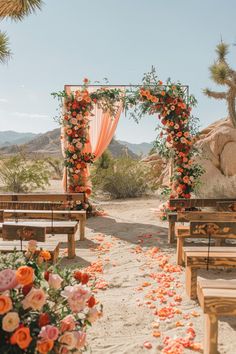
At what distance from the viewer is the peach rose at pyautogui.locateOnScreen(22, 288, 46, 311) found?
157 centimetres

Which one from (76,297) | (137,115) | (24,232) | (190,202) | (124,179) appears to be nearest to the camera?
(76,297)

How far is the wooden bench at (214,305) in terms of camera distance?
2.49m

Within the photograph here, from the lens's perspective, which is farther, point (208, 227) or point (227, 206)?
point (227, 206)

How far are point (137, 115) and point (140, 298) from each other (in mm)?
5306

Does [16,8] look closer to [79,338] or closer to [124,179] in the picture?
[124,179]

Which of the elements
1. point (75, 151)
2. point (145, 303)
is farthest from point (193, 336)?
point (75, 151)

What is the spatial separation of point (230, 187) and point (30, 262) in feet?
32.8

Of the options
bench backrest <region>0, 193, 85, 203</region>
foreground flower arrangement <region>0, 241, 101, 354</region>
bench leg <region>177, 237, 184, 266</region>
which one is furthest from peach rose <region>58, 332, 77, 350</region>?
bench backrest <region>0, 193, 85, 203</region>

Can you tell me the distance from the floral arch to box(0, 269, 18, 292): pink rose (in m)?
6.52

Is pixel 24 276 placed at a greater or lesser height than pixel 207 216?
greater

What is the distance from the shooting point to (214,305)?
8.20 ft

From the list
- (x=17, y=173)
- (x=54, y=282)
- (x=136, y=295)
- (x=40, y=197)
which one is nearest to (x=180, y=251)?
(x=136, y=295)

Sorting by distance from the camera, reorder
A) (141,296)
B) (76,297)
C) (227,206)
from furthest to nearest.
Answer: (227,206)
(141,296)
(76,297)

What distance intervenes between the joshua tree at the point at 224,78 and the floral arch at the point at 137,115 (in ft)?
27.8
